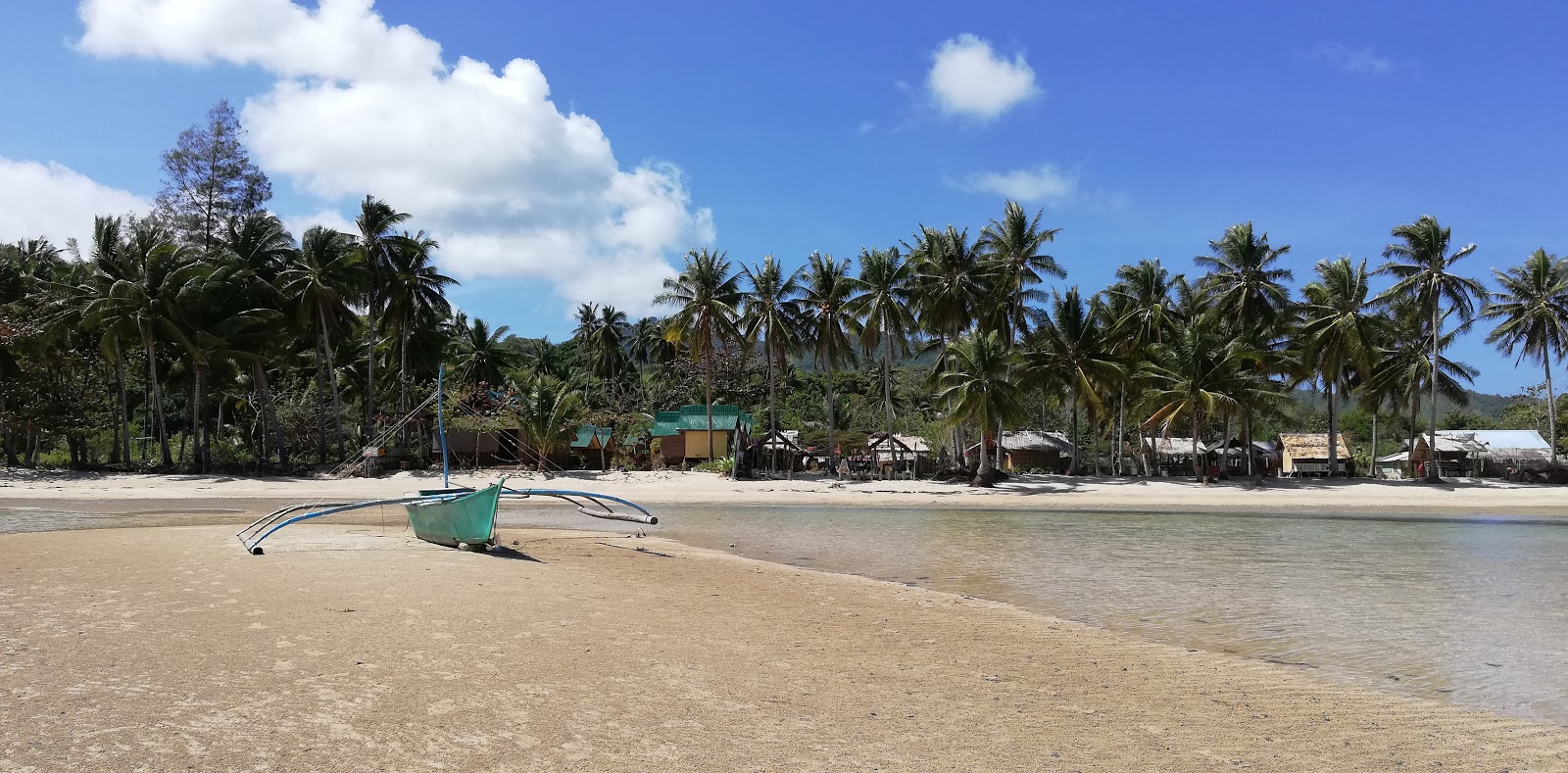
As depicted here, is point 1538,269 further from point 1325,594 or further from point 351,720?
point 351,720

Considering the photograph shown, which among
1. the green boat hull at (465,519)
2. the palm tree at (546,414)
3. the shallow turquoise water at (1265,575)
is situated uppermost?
the palm tree at (546,414)

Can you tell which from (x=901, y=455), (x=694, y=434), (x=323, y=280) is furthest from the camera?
(x=901, y=455)

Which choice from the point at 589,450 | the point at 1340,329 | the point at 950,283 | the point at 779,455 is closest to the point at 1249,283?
the point at 1340,329

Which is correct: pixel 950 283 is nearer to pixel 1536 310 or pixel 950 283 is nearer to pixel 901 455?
pixel 901 455

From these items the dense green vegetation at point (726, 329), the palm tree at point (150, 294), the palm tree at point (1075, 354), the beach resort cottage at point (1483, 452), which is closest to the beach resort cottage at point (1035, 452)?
the dense green vegetation at point (726, 329)

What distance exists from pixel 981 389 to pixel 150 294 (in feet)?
101

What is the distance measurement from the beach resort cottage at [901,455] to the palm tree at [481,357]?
2085cm

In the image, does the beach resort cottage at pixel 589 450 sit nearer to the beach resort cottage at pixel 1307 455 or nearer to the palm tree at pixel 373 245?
the palm tree at pixel 373 245

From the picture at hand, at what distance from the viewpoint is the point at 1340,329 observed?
36.1 metres

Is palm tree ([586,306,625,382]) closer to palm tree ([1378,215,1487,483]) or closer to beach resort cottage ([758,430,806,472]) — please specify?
beach resort cottage ([758,430,806,472])

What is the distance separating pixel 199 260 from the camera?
3316cm

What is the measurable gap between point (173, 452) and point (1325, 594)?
5164cm

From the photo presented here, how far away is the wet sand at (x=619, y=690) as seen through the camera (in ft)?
14.7

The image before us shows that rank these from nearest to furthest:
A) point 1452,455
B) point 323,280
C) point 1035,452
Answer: point 323,280, point 1452,455, point 1035,452
